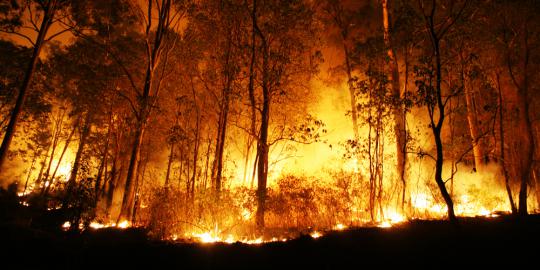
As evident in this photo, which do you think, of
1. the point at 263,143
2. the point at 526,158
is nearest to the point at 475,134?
the point at 526,158

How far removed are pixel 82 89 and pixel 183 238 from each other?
388 inches

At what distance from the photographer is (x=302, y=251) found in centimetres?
664

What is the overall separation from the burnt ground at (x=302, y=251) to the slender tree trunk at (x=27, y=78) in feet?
14.7

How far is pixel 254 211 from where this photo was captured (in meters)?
9.24

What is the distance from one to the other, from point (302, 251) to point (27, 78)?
9979 mm

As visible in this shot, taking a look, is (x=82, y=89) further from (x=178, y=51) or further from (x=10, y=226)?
(x=10, y=226)

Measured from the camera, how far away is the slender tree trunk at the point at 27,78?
382 inches

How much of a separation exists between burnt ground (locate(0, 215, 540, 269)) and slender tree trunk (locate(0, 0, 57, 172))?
14.7ft

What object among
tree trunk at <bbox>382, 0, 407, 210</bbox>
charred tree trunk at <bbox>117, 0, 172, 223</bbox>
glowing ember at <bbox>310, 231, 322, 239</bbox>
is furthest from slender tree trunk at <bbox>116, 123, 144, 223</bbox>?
tree trunk at <bbox>382, 0, 407, 210</bbox>

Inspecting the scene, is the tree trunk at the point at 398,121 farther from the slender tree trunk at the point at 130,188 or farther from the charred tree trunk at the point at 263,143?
the slender tree trunk at the point at 130,188

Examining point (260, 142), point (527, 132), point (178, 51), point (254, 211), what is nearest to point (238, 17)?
point (178, 51)

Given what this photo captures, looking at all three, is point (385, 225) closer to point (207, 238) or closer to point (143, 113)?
point (207, 238)

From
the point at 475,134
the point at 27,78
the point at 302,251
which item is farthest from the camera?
the point at 475,134

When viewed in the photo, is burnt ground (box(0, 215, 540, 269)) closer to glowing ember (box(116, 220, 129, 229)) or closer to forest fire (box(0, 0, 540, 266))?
forest fire (box(0, 0, 540, 266))
